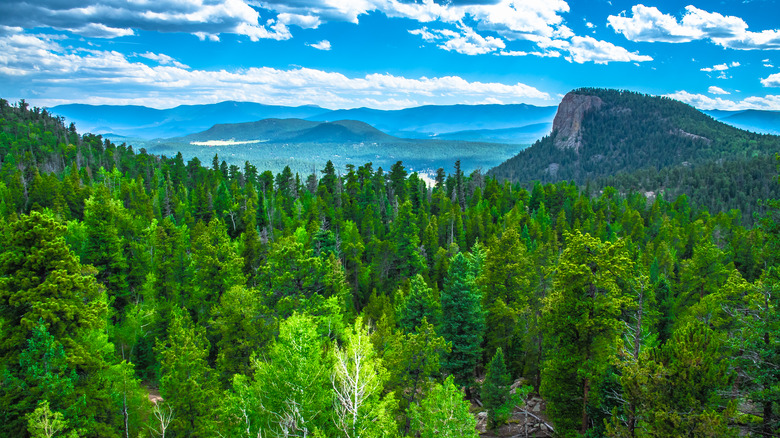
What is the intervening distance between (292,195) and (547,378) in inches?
2669

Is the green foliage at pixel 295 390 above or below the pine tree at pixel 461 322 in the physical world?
above

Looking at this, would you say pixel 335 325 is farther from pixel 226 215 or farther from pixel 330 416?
pixel 226 215

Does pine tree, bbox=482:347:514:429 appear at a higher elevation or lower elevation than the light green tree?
lower

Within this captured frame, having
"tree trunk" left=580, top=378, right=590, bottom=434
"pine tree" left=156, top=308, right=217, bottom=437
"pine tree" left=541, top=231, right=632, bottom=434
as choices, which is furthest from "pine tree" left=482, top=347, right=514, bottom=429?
"pine tree" left=156, top=308, right=217, bottom=437

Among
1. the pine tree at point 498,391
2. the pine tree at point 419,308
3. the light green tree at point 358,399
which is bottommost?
the pine tree at point 498,391

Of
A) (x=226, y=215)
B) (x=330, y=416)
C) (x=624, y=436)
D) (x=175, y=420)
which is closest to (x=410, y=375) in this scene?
(x=330, y=416)

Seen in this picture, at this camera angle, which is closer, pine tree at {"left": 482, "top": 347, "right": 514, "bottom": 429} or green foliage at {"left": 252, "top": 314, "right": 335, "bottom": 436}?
green foliage at {"left": 252, "top": 314, "right": 335, "bottom": 436}

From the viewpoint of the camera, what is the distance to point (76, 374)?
658 inches

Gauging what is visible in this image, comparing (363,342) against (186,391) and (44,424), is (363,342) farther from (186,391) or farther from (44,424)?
(186,391)

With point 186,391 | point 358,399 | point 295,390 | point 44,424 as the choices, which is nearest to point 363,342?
point 358,399

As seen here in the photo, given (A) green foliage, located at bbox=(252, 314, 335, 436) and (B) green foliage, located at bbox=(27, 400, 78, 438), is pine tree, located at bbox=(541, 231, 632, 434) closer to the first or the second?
(A) green foliage, located at bbox=(252, 314, 335, 436)

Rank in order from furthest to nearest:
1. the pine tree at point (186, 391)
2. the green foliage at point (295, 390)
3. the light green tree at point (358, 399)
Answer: the pine tree at point (186, 391)
the green foliage at point (295, 390)
the light green tree at point (358, 399)

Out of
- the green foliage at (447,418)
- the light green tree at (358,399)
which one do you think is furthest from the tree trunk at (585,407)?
the light green tree at (358,399)

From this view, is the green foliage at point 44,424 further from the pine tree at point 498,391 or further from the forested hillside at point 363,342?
the pine tree at point 498,391
